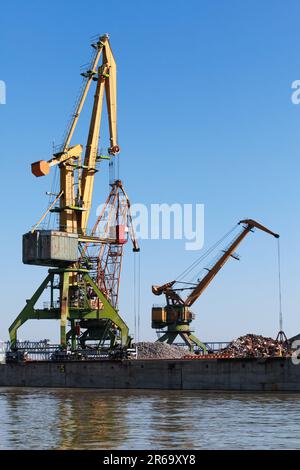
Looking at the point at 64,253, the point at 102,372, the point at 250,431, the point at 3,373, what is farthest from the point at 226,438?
the point at 3,373

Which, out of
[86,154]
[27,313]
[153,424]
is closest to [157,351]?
[27,313]

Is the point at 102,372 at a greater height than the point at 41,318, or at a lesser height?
lesser

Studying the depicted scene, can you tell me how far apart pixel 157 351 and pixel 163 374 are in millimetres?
20783

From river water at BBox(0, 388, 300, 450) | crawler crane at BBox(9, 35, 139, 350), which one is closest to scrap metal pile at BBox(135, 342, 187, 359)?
crawler crane at BBox(9, 35, 139, 350)

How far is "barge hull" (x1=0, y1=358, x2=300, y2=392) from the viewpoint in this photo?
212 ft

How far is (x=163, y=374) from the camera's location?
70938mm

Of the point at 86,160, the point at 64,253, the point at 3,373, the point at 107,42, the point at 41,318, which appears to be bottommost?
the point at 3,373

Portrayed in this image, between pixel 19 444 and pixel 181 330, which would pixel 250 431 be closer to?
pixel 19 444

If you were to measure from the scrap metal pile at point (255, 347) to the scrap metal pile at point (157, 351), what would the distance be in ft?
24.2

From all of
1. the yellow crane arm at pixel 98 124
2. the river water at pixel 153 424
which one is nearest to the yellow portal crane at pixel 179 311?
the yellow crane arm at pixel 98 124

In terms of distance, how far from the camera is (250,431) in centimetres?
3219

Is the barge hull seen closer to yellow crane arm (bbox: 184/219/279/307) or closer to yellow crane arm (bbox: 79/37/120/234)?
yellow crane arm (bbox: 79/37/120/234)

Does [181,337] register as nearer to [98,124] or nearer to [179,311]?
[179,311]
